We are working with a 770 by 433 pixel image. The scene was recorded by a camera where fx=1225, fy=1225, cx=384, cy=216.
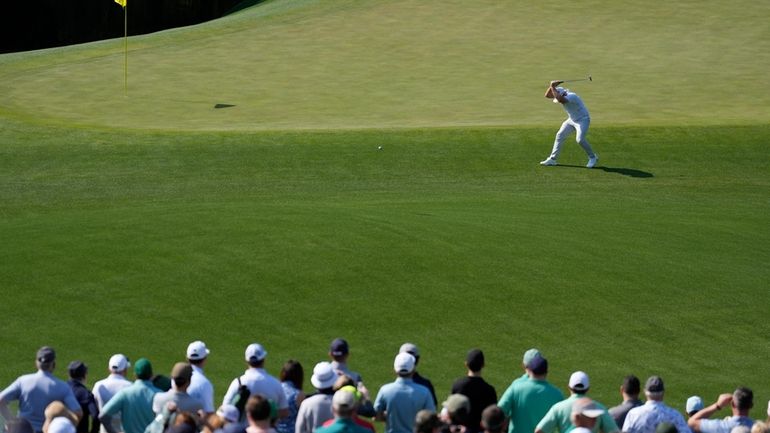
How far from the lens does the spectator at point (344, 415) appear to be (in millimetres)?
8773

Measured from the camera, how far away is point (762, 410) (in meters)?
14.0

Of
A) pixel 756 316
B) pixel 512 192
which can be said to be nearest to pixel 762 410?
pixel 756 316

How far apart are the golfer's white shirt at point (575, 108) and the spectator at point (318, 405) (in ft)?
56.4

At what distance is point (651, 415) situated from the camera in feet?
34.0

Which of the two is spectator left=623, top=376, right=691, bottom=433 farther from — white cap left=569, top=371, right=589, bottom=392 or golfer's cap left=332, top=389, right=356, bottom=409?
golfer's cap left=332, top=389, right=356, bottom=409

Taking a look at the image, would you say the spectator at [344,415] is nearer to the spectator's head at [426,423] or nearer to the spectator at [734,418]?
the spectator's head at [426,423]

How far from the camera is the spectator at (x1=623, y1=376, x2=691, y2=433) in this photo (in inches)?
407

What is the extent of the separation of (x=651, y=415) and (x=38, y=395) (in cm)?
526

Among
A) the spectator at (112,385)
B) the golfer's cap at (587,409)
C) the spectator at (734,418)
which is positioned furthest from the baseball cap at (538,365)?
the spectator at (112,385)

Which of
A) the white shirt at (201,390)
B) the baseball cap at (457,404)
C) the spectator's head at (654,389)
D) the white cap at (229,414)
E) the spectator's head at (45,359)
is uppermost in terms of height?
the baseball cap at (457,404)

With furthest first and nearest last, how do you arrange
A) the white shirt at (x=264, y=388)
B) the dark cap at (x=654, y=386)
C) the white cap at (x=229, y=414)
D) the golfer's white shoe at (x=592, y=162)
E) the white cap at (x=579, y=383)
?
the golfer's white shoe at (x=592, y=162)
the dark cap at (x=654, y=386)
the white shirt at (x=264, y=388)
the white cap at (x=579, y=383)
the white cap at (x=229, y=414)

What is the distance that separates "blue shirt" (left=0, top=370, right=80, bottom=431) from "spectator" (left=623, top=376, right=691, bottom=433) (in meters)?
4.78

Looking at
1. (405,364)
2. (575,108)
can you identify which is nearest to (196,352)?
(405,364)

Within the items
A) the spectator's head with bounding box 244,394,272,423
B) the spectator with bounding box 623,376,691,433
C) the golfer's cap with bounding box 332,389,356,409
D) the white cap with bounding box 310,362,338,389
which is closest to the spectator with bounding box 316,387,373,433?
the golfer's cap with bounding box 332,389,356,409
